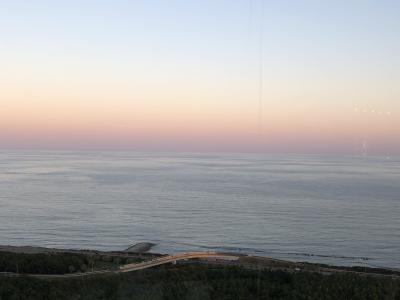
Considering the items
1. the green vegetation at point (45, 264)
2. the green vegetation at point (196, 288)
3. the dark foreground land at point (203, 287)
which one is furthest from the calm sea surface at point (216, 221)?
the green vegetation at point (196, 288)

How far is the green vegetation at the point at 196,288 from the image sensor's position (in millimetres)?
15070

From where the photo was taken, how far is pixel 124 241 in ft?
154

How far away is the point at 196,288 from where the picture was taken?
15.8m

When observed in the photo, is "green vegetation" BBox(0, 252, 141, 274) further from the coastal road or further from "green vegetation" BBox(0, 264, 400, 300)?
"green vegetation" BBox(0, 264, 400, 300)

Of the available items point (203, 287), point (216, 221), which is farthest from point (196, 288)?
point (216, 221)

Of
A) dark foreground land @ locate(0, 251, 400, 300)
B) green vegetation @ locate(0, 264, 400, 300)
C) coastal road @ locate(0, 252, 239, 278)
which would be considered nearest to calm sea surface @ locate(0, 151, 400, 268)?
coastal road @ locate(0, 252, 239, 278)

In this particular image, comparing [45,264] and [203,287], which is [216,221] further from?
[203,287]

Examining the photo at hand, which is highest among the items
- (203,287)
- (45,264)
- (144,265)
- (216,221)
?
(203,287)

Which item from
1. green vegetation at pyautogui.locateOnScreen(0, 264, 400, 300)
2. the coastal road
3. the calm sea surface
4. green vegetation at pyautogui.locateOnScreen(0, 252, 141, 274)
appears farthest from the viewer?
the calm sea surface

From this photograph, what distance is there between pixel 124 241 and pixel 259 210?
24967mm

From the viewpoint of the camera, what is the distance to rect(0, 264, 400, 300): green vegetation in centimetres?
1507

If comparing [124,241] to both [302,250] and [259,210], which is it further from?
[259,210]

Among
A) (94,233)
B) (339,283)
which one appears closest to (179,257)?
(339,283)

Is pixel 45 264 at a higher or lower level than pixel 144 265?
higher
